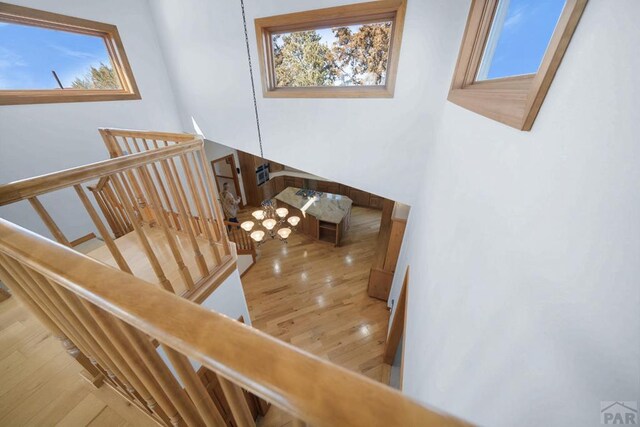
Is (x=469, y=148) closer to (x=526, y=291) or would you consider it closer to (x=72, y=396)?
(x=526, y=291)

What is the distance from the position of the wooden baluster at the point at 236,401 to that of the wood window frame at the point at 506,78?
1.04 metres

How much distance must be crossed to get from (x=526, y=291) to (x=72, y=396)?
6.97ft

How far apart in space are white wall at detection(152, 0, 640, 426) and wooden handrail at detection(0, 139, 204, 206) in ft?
5.39

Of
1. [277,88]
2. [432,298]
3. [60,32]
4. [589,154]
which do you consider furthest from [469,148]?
[60,32]

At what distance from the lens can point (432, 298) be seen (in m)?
1.42

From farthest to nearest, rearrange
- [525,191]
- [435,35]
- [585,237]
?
[435,35] < [525,191] < [585,237]

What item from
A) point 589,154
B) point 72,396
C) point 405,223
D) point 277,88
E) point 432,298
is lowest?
point 405,223

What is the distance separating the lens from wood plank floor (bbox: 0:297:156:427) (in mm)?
1109

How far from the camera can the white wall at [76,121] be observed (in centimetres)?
238

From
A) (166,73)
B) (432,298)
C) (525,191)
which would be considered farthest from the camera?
(166,73)

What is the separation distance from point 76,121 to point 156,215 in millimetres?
2720

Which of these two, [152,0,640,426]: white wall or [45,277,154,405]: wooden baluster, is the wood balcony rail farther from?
[152,0,640,426]: white wall

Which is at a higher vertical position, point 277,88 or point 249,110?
point 277,88

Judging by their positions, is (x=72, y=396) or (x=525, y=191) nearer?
(x=525, y=191)
